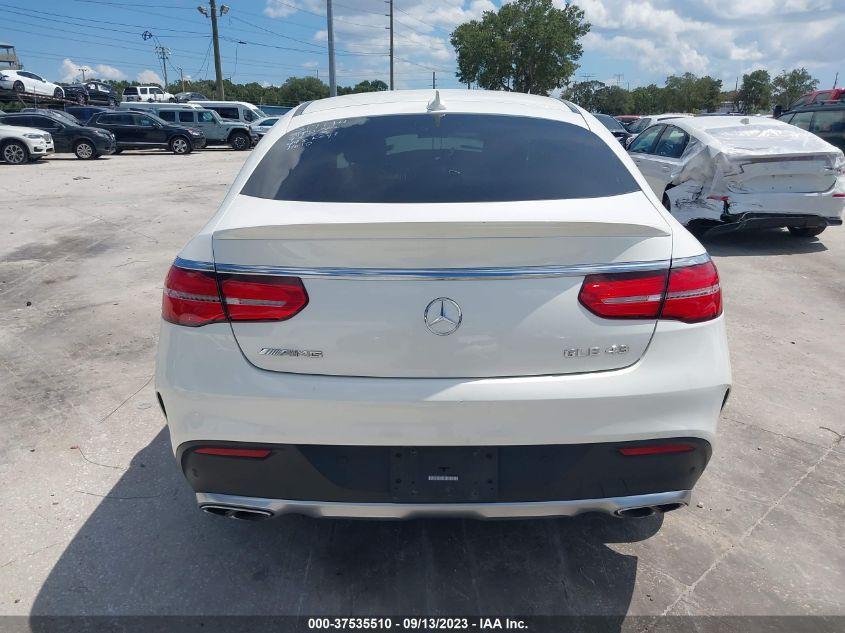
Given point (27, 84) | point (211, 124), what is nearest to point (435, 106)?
point (211, 124)

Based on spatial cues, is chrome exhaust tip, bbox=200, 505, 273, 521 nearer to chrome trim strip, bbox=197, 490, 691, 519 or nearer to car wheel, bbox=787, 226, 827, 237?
chrome trim strip, bbox=197, 490, 691, 519

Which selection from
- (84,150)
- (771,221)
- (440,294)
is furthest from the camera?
(84,150)

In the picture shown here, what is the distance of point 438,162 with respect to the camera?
2.47 m

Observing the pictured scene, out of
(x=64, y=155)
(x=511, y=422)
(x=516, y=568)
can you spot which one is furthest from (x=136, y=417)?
(x=64, y=155)

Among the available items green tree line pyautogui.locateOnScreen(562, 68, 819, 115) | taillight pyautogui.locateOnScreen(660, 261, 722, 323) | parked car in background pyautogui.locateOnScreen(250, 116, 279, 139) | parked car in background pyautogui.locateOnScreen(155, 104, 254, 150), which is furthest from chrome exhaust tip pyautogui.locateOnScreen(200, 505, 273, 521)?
green tree line pyautogui.locateOnScreen(562, 68, 819, 115)

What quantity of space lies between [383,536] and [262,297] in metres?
1.28

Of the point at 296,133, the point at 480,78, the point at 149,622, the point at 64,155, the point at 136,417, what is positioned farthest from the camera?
the point at 480,78

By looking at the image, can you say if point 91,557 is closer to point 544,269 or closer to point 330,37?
point 544,269

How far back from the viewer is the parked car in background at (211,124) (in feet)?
90.8

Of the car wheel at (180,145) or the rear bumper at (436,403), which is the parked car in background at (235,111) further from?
the rear bumper at (436,403)

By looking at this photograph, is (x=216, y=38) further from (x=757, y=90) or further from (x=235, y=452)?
(x=757, y=90)

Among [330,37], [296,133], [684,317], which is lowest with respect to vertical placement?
[684,317]

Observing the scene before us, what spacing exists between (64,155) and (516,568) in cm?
2611

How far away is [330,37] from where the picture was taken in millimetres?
33281
